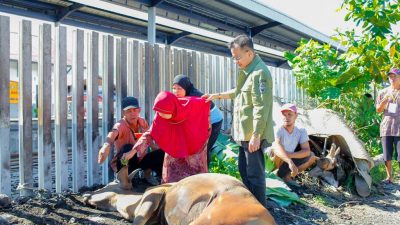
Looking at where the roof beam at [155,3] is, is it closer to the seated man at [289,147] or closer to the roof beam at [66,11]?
the roof beam at [66,11]

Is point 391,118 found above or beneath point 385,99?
beneath

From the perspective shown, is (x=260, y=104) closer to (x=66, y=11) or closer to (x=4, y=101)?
(x=4, y=101)

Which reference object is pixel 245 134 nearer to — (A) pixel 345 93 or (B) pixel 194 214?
(B) pixel 194 214

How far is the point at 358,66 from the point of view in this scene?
8.35m

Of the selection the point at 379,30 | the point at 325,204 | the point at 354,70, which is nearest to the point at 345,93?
the point at 354,70

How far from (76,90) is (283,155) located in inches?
110

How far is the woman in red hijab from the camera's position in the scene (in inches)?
179

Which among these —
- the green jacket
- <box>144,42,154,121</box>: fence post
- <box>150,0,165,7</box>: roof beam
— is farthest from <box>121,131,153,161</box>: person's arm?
<box>150,0,165,7</box>: roof beam

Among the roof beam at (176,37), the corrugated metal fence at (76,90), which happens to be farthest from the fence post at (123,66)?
the roof beam at (176,37)

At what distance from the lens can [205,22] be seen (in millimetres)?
10539

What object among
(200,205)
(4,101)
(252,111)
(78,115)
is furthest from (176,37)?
(200,205)

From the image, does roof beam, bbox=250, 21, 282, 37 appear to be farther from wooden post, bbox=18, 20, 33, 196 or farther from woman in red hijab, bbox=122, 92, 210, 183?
wooden post, bbox=18, 20, 33, 196

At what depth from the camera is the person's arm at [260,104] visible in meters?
4.05

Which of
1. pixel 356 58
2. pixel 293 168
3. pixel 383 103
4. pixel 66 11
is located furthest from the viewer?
pixel 66 11
